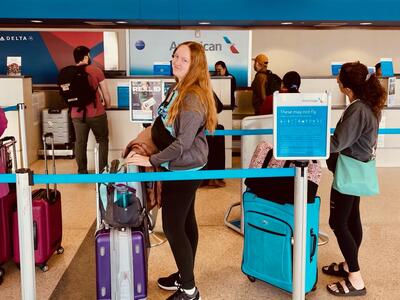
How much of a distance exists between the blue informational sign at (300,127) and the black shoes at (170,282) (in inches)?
45.0

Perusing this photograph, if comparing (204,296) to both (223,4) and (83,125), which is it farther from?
(223,4)

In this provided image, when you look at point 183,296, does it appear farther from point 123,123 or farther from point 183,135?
point 123,123

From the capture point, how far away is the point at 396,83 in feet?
23.5

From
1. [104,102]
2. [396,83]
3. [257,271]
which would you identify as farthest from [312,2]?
[257,271]

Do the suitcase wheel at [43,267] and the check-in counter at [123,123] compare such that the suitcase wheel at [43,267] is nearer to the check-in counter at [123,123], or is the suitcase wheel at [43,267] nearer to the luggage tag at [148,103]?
the luggage tag at [148,103]

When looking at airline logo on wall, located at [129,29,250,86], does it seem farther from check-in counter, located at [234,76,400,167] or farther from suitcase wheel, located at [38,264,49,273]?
suitcase wheel, located at [38,264,49,273]

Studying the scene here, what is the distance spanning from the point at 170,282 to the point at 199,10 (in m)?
4.28

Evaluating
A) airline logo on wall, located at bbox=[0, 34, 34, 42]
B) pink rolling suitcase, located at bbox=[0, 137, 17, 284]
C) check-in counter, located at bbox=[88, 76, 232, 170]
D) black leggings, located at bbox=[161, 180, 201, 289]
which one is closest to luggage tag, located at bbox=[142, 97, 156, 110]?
pink rolling suitcase, located at bbox=[0, 137, 17, 284]

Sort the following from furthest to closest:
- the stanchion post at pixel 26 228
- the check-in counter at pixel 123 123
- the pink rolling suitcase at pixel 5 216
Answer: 1. the check-in counter at pixel 123 123
2. the pink rolling suitcase at pixel 5 216
3. the stanchion post at pixel 26 228

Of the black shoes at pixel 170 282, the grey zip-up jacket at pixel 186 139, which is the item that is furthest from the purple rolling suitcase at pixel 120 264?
the grey zip-up jacket at pixel 186 139

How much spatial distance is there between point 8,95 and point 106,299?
179 inches

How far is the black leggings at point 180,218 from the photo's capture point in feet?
8.62

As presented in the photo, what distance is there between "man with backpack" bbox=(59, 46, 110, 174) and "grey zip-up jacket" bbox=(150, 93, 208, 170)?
10.8 feet

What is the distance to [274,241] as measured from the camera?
9.60ft
